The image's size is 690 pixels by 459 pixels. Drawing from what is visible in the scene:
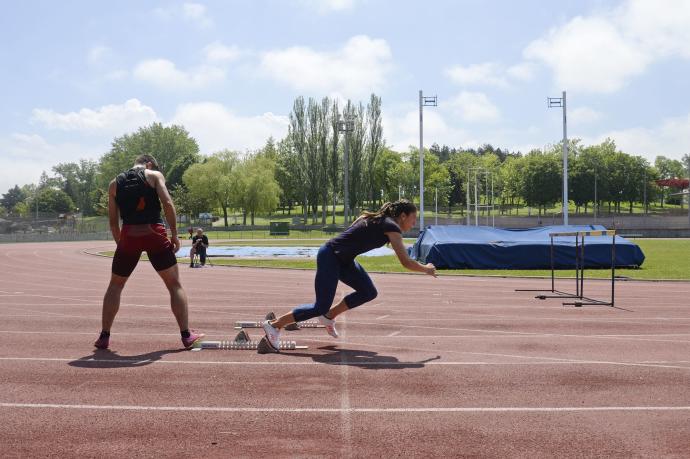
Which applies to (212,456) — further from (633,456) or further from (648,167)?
(648,167)

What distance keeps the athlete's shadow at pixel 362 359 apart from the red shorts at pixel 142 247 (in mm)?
1662

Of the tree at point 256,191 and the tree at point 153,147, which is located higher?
the tree at point 153,147

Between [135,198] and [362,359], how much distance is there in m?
2.91

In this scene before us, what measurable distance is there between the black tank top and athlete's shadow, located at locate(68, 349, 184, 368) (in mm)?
1417

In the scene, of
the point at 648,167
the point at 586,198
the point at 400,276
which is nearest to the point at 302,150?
the point at 586,198

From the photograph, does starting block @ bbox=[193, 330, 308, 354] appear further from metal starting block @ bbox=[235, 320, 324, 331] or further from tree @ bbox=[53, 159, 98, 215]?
tree @ bbox=[53, 159, 98, 215]

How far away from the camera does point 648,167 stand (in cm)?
10856

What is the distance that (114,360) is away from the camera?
6449 mm

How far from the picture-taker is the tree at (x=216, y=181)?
8656 cm

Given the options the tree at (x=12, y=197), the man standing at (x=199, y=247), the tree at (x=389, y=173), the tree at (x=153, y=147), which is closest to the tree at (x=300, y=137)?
the tree at (x=389, y=173)

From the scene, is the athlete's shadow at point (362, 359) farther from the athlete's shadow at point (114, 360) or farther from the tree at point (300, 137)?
the tree at point (300, 137)

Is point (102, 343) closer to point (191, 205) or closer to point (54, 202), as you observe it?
point (191, 205)

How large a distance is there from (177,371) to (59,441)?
1908mm

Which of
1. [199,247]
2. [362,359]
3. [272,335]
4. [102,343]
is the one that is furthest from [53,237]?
[362,359]
